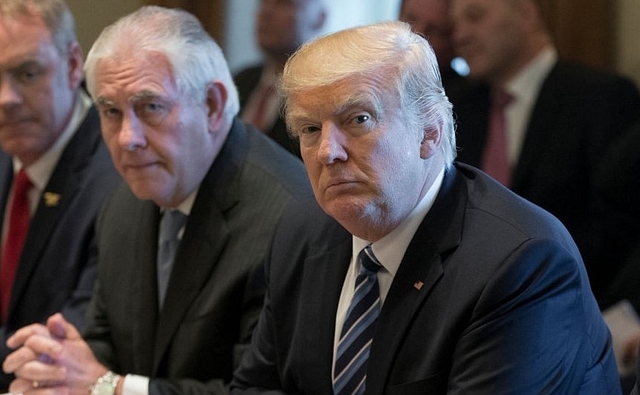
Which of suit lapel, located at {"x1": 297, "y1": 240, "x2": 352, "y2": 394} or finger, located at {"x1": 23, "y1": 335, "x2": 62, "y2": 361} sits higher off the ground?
suit lapel, located at {"x1": 297, "y1": 240, "x2": 352, "y2": 394}

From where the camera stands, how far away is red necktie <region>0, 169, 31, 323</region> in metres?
2.94

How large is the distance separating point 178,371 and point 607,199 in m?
1.58

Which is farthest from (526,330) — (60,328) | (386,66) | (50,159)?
(50,159)

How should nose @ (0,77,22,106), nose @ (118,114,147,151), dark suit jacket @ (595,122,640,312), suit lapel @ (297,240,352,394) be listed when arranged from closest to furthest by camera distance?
suit lapel @ (297,240,352,394) < nose @ (118,114,147,151) < nose @ (0,77,22,106) < dark suit jacket @ (595,122,640,312)

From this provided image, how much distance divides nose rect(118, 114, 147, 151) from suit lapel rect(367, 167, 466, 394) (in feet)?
2.45

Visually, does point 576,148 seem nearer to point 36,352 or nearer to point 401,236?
point 401,236

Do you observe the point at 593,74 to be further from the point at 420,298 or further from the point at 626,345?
the point at 420,298

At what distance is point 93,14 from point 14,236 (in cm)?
70

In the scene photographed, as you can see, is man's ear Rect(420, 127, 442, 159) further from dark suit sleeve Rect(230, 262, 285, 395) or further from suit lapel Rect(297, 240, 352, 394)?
dark suit sleeve Rect(230, 262, 285, 395)

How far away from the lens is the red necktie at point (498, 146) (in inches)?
138

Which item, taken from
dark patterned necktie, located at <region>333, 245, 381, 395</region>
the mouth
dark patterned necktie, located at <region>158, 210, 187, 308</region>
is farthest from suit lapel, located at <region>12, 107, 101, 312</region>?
dark patterned necktie, located at <region>333, 245, 381, 395</region>

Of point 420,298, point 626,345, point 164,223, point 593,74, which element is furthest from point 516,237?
point 593,74

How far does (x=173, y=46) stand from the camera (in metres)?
2.38

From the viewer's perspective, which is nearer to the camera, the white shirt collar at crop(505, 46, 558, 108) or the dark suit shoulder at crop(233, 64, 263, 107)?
the white shirt collar at crop(505, 46, 558, 108)
